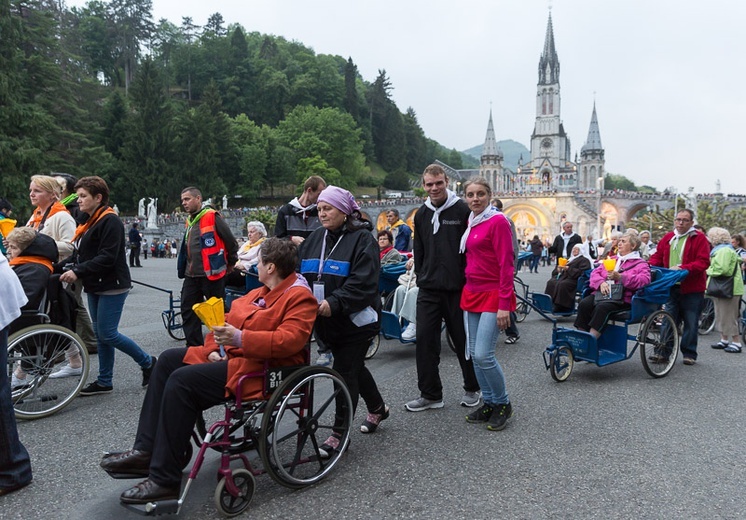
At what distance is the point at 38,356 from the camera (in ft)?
15.1

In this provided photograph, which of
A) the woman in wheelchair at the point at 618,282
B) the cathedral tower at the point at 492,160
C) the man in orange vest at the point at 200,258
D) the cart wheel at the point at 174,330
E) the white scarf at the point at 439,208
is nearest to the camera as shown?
the white scarf at the point at 439,208

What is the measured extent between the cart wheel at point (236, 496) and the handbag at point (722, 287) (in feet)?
22.9

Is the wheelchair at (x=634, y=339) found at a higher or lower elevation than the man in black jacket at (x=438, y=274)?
lower

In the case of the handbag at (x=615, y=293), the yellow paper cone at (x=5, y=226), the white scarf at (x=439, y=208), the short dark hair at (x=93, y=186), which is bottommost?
the handbag at (x=615, y=293)

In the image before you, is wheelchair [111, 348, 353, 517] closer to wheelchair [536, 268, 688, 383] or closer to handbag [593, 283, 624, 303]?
wheelchair [536, 268, 688, 383]

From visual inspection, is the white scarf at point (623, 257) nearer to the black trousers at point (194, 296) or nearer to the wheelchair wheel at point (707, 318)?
the wheelchair wheel at point (707, 318)

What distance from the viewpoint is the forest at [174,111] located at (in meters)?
33.2

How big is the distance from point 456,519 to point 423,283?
2070 mm

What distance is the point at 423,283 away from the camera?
463cm

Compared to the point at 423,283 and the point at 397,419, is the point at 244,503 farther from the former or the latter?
the point at 423,283

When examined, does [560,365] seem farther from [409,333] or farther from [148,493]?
[148,493]

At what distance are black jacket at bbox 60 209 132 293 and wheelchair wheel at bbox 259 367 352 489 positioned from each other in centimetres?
229

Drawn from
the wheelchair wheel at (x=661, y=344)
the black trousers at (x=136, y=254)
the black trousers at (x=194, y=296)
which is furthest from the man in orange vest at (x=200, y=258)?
the black trousers at (x=136, y=254)

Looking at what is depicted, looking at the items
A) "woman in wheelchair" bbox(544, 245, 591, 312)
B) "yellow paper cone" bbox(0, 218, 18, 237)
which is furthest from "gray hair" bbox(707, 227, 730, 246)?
"yellow paper cone" bbox(0, 218, 18, 237)
